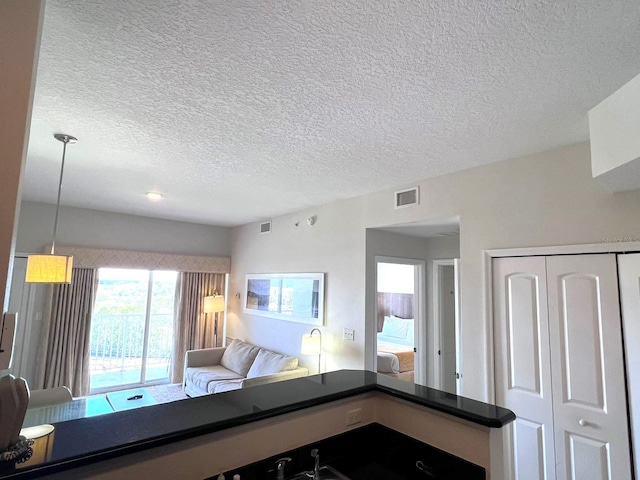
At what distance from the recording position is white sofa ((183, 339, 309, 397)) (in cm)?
420

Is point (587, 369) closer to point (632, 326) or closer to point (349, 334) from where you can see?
point (632, 326)

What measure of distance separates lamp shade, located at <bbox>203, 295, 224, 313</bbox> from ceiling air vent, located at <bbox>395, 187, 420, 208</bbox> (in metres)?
3.90

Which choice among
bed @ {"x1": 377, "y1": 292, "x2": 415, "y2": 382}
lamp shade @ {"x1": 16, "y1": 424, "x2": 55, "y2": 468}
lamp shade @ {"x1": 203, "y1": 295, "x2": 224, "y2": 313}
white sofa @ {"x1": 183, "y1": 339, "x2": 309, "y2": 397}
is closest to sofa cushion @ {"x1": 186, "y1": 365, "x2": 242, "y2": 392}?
white sofa @ {"x1": 183, "y1": 339, "x2": 309, "y2": 397}

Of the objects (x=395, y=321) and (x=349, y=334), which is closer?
(x=349, y=334)

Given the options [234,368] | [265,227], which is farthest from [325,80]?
[234,368]

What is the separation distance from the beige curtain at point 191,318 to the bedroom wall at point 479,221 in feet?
8.58

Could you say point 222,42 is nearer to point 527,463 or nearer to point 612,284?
point 612,284

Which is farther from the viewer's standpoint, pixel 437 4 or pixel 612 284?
pixel 612 284

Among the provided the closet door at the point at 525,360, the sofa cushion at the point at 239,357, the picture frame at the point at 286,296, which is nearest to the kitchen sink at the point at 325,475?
the closet door at the point at 525,360

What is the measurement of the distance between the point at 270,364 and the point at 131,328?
2.72 meters

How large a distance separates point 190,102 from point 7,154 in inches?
47.1

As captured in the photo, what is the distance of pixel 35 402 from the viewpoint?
2.94 metres

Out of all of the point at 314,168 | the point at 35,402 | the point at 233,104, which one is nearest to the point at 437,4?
the point at 233,104

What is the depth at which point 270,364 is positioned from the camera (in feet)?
14.6
